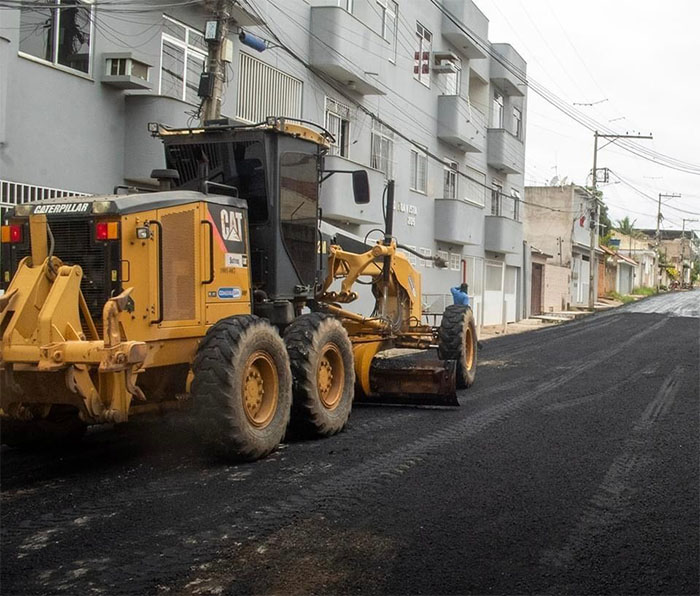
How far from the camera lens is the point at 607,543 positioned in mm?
5715

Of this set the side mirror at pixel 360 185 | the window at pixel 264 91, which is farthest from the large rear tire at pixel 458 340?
the window at pixel 264 91

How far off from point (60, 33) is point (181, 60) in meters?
2.71

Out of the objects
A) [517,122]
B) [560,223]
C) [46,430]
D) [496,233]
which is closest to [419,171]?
[496,233]

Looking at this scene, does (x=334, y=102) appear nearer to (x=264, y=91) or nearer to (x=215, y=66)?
(x=264, y=91)

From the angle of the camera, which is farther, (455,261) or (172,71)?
(455,261)

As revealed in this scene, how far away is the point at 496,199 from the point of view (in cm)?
3762

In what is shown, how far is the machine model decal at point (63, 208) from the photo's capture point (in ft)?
24.1

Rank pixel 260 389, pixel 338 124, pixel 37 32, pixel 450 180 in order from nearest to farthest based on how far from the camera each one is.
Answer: pixel 260 389 → pixel 37 32 → pixel 338 124 → pixel 450 180

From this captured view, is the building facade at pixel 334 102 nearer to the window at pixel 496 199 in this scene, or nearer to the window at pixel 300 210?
the window at pixel 496 199

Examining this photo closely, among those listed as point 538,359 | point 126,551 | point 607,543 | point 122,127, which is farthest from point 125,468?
point 538,359

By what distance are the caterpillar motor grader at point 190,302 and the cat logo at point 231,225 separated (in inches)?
0.7

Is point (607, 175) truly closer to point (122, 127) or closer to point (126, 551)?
point (122, 127)

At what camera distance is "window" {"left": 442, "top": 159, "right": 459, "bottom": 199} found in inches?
1209

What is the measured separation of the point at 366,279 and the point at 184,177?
14.7 feet
